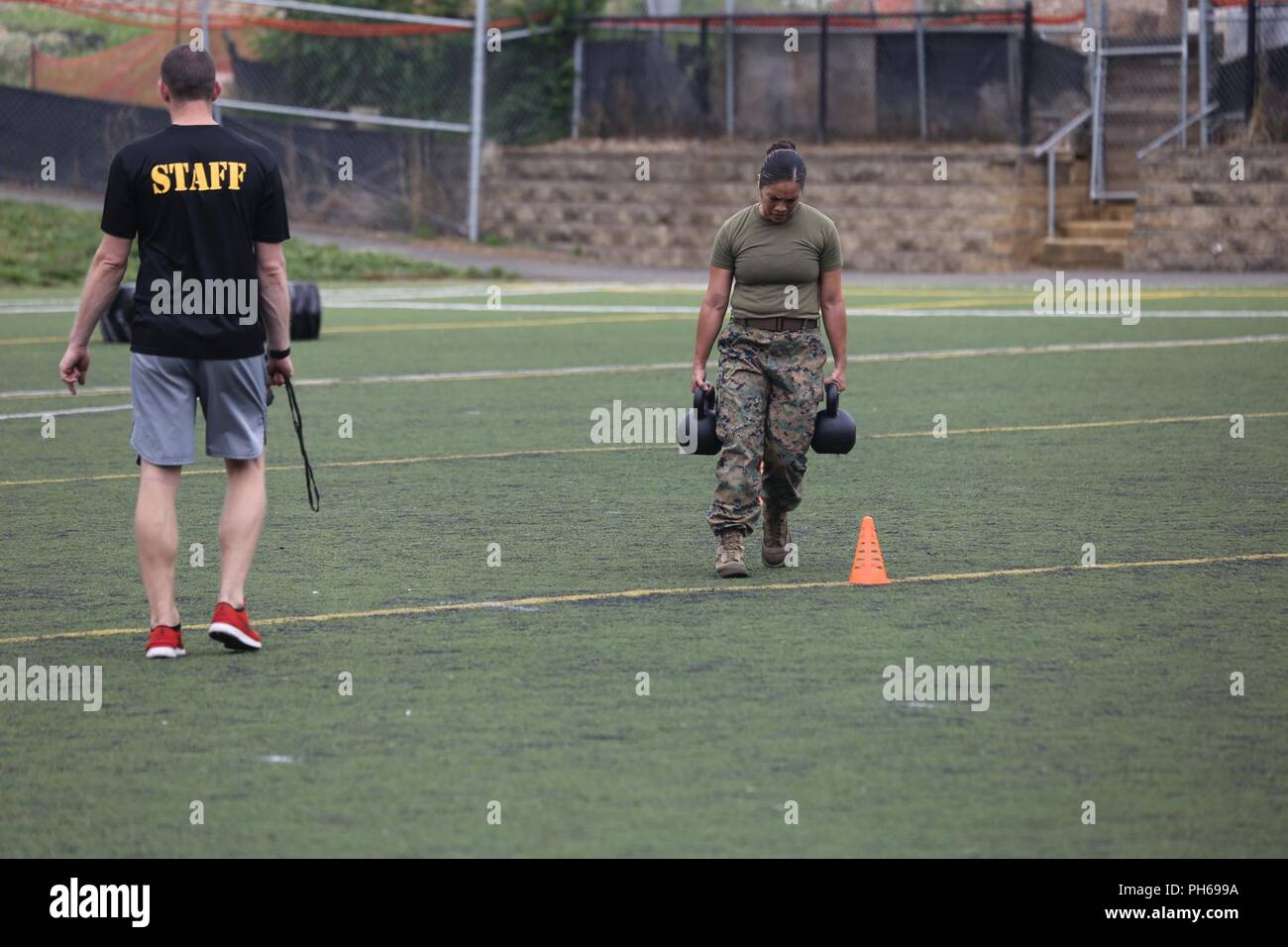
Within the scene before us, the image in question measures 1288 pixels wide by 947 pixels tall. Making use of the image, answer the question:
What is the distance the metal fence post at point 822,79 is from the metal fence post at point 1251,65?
6.59 m

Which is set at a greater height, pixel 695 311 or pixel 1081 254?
pixel 1081 254

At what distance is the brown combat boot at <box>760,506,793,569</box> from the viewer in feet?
30.6

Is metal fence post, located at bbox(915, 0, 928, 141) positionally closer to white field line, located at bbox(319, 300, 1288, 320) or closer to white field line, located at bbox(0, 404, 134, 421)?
white field line, located at bbox(319, 300, 1288, 320)

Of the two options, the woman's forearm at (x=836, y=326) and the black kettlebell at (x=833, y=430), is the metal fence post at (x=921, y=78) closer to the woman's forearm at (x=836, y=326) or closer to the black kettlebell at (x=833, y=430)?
the woman's forearm at (x=836, y=326)

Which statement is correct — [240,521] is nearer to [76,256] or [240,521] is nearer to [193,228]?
[193,228]

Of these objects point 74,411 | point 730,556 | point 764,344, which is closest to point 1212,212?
point 74,411

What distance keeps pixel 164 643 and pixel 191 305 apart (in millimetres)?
1208

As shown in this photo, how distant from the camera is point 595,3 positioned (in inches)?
1407

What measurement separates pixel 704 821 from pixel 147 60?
33217mm

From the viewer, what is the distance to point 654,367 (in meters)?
18.3

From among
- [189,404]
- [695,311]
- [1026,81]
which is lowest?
[189,404]

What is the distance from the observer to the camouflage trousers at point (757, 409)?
9109 millimetres

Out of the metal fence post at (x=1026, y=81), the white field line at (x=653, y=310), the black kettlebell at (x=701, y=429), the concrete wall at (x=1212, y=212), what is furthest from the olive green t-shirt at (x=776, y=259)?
the metal fence post at (x=1026, y=81)
